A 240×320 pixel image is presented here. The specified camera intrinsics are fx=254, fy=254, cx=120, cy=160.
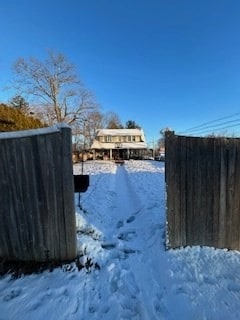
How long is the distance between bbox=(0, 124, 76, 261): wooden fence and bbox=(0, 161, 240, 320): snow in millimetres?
399

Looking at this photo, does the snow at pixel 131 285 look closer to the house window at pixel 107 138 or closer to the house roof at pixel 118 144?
the house roof at pixel 118 144

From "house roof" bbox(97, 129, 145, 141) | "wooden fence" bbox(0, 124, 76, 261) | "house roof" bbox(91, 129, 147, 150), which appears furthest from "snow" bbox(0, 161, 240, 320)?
"house roof" bbox(97, 129, 145, 141)

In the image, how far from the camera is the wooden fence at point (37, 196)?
3.57 meters

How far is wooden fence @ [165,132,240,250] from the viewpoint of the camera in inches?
156

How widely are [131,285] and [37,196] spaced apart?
1.77 meters

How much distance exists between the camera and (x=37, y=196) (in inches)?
144

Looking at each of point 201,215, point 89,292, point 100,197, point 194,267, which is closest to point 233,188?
point 201,215

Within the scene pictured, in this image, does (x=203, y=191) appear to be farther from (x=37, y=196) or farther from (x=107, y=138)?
(x=107, y=138)

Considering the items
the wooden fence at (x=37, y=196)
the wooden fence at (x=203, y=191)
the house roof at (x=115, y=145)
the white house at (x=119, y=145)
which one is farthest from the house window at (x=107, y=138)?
the wooden fence at (x=37, y=196)

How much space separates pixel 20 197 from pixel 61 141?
40.0 inches

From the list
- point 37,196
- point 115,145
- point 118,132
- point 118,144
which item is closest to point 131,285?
point 37,196

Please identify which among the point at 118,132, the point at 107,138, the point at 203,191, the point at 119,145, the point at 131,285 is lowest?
the point at 131,285

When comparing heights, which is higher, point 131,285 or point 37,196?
point 37,196

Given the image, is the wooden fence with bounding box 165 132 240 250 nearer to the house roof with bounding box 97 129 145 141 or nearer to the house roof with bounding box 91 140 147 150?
the house roof with bounding box 91 140 147 150
